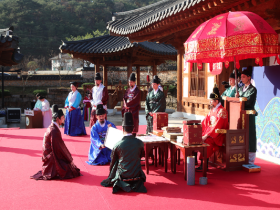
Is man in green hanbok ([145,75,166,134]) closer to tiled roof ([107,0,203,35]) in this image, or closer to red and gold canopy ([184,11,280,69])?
red and gold canopy ([184,11,280,69])

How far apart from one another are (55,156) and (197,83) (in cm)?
658

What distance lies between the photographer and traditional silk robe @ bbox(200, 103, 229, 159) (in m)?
4.41

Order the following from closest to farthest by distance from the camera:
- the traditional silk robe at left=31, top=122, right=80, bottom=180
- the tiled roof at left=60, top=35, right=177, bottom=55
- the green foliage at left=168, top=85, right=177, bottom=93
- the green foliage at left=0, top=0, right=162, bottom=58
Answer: the traditional silk robe at left=31, top=122, right=80, bottom=180
the tiled roof at left=60, top=35, right=177, bottom=55
the green foliage at left=168, top=85, right=177, bottom=93
the green foliage at left=0, top=0, right=162, bottom=58

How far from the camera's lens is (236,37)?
398cm

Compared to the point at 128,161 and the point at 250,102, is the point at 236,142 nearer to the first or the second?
the point at 250,102

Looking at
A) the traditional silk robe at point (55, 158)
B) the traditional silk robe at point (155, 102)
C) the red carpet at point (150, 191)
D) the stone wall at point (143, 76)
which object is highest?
the stone wall at point (143, 76)

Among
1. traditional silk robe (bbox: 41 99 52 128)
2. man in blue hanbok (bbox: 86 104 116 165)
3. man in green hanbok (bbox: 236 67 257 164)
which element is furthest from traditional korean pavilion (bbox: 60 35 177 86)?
man in green hanbok (bbox: 236 67 257 164)

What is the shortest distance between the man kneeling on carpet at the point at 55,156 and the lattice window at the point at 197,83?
6224 mm

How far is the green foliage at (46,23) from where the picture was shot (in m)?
46.7

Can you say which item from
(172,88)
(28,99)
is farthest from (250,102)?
(28,99)

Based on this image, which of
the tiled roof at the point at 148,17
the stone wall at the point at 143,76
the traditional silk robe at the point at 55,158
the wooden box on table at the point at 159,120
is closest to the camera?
the traditional silk robe at the point at 55,158

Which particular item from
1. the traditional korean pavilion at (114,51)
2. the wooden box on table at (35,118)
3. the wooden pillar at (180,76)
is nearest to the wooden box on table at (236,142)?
the wooden pillar at (180,76)

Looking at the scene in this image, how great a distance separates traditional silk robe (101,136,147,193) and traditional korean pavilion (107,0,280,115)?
2.31 m

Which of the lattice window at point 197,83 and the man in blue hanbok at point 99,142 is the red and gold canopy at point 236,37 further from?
the lattice window at point 197,83
